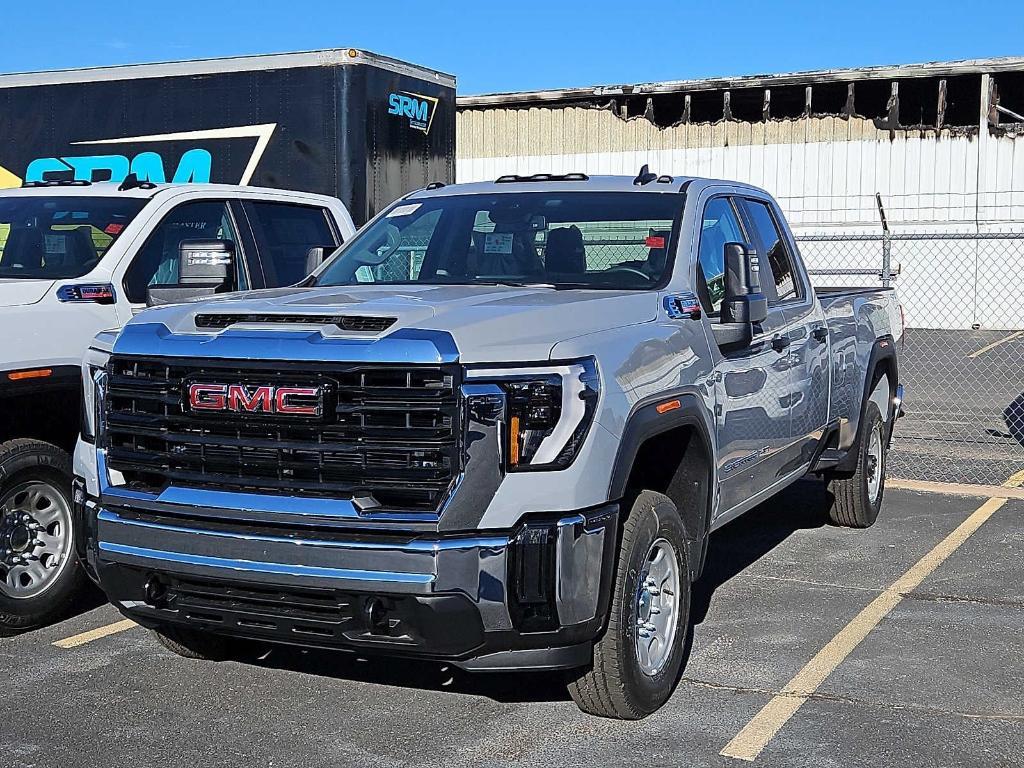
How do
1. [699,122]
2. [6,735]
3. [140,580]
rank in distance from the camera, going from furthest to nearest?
1. [699,122]
2. [6,735]
3. [140,580]

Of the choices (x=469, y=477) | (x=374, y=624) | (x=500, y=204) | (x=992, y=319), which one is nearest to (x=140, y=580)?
(x=374, y=624)

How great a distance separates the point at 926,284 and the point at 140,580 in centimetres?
2612

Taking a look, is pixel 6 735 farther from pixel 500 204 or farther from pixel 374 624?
pixel 500 204

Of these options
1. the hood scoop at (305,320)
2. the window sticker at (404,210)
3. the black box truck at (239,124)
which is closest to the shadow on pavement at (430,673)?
the hood scoop at (305,320)

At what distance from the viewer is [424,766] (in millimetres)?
4363

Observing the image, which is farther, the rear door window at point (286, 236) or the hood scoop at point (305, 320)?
the rear door window at point (286, 236)

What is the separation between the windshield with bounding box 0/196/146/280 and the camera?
6.53 m

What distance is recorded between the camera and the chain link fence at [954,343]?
11.4 m

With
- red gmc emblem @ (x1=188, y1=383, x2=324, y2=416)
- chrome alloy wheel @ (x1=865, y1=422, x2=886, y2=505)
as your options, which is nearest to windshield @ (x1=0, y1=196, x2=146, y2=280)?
red gmc emblem @ (x1=188, y1=383, x2=324, y2=416)

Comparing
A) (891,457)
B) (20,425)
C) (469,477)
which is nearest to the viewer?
(469,477)

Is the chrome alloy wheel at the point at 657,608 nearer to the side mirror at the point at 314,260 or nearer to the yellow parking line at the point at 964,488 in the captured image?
the side mirror at the point at 314,260

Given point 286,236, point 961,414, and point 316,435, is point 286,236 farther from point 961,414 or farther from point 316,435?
point 961,414

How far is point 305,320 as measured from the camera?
4348mm

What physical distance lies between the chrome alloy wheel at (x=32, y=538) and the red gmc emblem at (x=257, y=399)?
2.10 m
